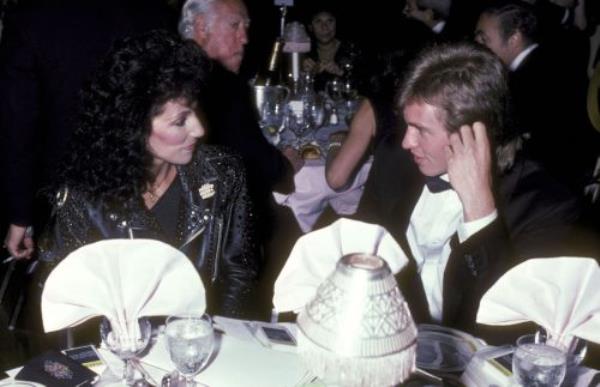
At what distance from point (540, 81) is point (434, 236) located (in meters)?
2.35

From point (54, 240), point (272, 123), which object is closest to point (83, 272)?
point (54, 240)

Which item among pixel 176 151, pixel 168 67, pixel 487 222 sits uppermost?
pixel 168 67

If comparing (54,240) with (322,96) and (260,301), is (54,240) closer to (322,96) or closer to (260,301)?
(260,301)

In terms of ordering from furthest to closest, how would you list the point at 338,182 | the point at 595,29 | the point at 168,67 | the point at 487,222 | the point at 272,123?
the point at 595,29 < the point at 272,123 < the point at 338,182 < the point at 168,67 < the point at 487,222

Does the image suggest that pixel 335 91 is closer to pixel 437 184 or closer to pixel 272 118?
pixel 272 118

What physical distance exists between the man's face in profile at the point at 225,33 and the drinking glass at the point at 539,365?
243 cm

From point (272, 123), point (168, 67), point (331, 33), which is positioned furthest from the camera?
point (331, 33)

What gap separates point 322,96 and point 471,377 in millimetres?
3061

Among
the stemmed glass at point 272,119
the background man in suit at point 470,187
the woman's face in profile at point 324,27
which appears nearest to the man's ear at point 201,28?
the stemmed glass at point 272,119

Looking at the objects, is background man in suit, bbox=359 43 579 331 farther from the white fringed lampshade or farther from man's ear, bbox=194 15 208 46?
man's ear, bbox=194 15 208 46

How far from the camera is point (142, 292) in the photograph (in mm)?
1384

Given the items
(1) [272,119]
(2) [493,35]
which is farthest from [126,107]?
(2) [493,35]

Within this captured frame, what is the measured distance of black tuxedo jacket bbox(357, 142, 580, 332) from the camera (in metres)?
1.75

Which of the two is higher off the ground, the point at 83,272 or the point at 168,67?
the point at 168,67
